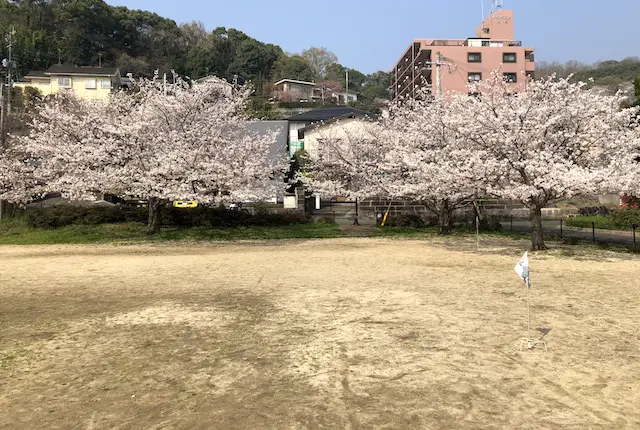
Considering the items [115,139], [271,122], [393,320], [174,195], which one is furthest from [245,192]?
[271,122]

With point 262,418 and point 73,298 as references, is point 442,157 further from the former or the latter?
point 262,418

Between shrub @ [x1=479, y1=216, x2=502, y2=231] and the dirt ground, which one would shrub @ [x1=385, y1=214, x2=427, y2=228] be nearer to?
shrub @ [x1=479, y1=216, x2=502, y2=231]

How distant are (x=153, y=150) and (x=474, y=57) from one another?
170 feet

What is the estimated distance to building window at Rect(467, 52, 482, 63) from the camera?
59781 millimetres

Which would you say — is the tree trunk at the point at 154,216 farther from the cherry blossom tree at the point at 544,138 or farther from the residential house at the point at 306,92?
the residential house at the point at 306,92

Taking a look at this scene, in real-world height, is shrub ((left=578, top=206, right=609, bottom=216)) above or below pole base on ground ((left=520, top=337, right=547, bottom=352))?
above

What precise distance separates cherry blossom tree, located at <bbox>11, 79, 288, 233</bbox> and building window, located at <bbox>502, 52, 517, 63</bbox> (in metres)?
49.1

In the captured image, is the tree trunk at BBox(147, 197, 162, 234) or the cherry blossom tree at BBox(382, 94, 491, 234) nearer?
the cherry blossom tree at BBox(382, 94, 491, 234)

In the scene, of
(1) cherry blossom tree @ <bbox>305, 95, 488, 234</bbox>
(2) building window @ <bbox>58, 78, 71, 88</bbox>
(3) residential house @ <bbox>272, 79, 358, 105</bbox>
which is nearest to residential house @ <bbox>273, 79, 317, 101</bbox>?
(3) residential house @ <bbox>272, 79, 358, 105</bbox>

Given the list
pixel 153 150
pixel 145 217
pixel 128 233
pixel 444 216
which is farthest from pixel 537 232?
A: pixel 145 217

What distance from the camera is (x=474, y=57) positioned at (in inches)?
2361

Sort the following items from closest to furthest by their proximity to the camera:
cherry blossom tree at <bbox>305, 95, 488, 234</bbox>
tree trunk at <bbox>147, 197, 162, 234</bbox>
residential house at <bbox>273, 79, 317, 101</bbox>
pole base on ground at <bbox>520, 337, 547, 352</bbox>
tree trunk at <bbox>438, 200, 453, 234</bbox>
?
pole base on ground at <bbox>520, 337, 547, 352</bbox>
cherry blossom tree at <bbox>305, 95, 488, 234</bbox>
tree trunk at <bbox>147, 197, 162, 234</bbox>
tree trunk at <bbox>438, 200, 453, 234</bbox>
residential house at <bbox>273, 79, 317, 101</bbox>

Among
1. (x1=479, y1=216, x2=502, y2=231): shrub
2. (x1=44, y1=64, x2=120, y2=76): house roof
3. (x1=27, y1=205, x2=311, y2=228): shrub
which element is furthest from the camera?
(x1=44, y1=64, x2=120, y2=76): house roof

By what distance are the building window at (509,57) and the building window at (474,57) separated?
10.5 ft
